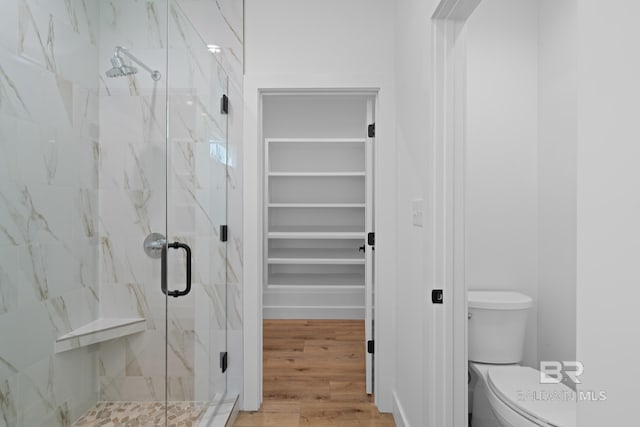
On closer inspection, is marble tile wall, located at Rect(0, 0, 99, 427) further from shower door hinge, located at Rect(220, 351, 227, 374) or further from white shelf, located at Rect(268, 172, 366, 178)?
white shelf, located at Rect(268, 172, 366, 178)

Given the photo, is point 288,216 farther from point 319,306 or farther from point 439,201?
point 439,201

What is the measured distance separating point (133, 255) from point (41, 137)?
0.52 metres

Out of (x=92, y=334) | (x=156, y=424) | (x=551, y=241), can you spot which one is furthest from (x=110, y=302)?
(x=551, y=241)

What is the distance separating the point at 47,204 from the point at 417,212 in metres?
1.42

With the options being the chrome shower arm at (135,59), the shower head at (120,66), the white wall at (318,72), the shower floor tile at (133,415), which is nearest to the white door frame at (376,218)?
the white wall at (318,72)

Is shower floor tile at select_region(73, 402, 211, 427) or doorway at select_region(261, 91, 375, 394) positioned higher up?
doorway at select_region(261, 91, 375, 394)

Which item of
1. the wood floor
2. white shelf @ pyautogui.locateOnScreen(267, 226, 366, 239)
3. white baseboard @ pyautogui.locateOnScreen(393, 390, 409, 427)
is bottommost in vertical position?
the wood floor

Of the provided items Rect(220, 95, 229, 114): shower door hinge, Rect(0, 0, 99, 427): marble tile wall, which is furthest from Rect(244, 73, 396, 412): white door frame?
Rect(0, 0, 99, 427): marble tile wall

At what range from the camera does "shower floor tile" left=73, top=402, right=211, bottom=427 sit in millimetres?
1355

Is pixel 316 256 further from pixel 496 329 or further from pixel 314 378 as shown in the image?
pixel 496 329

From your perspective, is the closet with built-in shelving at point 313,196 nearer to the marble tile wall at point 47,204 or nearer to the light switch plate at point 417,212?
the light switch plate at point 417,212

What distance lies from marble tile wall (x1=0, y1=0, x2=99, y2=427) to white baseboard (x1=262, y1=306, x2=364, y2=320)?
2829 mm

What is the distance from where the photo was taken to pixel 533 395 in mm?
1648

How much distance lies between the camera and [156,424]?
1554mm
